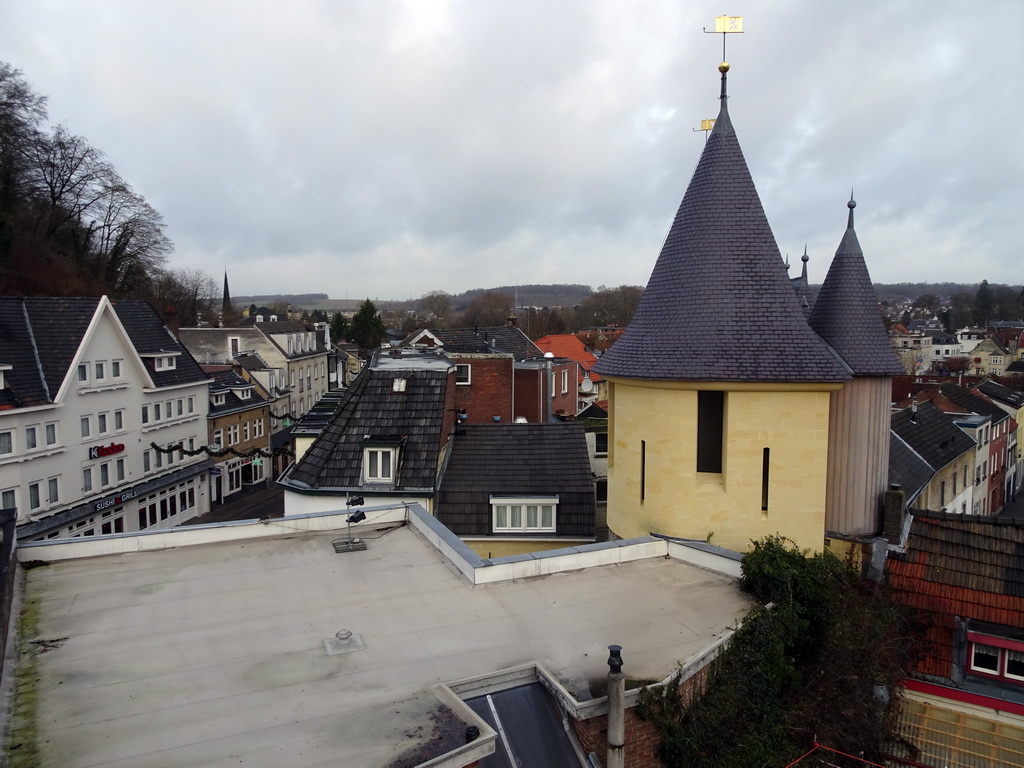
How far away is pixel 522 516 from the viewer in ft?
62.7

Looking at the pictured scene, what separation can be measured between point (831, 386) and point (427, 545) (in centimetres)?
771

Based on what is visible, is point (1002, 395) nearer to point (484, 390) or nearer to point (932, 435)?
point (932, 435)

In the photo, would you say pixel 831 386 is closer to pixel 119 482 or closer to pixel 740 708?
pixel 740 708

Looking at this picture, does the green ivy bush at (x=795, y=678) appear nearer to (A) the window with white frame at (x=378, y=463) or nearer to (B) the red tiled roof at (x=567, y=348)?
(A) the window with white frame at (x=378, y=463)

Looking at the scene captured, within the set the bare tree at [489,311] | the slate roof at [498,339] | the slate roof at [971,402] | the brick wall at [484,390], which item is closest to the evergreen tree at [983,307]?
the bare tree at [489,311]

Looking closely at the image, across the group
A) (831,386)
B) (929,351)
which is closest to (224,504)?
(831,386)

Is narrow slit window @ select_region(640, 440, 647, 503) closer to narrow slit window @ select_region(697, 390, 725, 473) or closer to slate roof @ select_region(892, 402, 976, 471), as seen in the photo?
narrow slit window @ select_region(697, 390, 725, 473)

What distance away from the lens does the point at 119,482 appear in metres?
30.9

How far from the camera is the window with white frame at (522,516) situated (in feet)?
62.4

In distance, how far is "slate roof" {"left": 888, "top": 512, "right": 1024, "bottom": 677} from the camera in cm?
1056

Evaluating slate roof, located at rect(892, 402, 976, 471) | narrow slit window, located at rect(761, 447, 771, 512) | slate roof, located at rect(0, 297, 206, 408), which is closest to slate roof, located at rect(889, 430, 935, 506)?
slate roof, located at rect(892, 402, 976, 471)

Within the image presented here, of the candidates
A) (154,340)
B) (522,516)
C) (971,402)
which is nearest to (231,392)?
(154,340)

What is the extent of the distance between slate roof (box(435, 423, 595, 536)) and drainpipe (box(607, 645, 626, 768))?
12048 millimetres

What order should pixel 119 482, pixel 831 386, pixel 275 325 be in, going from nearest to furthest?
pixel 831 386, pixel 119 482, pixel 275 325
